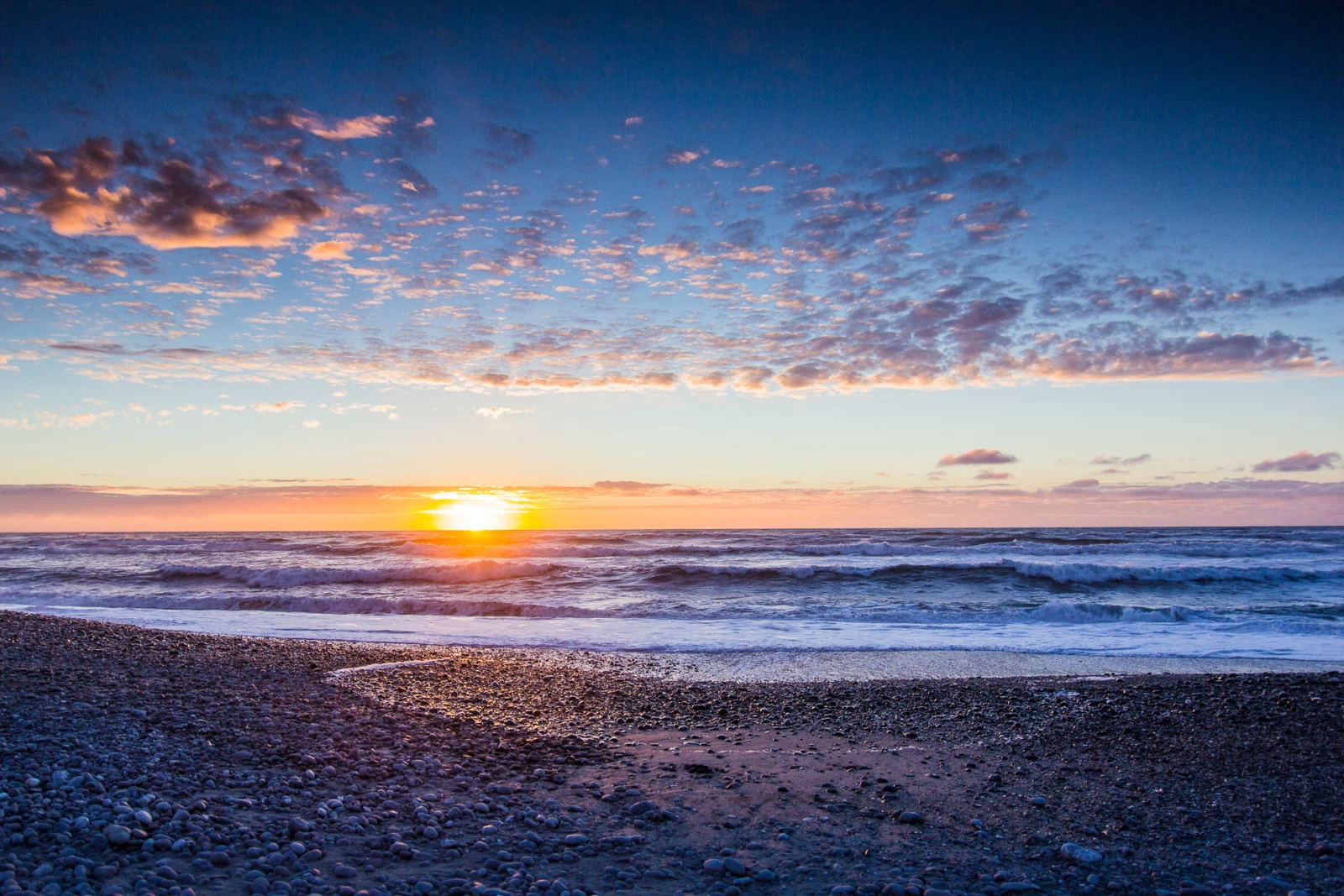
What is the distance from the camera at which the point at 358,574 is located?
31.5 meters

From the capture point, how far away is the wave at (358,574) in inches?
1192

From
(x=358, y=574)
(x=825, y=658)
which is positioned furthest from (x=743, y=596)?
(x=358, y=574)

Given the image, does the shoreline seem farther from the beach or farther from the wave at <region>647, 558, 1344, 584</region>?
the wave at <region>647, 558, 1344, 584</region>

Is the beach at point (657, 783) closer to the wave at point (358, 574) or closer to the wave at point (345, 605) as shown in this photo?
the wave at point (345, 605)

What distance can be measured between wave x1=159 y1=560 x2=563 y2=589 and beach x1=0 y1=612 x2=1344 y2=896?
2016cm

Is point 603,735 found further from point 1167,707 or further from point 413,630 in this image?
point 413,630

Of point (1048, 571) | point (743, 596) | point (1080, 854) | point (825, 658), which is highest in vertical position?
point (1080, 854)

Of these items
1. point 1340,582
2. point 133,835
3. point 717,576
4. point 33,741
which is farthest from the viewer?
point 717,576

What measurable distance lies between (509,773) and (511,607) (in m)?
16.0

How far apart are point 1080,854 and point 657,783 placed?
10.5 feet

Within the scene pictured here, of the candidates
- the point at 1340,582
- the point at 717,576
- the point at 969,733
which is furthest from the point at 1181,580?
the point at 969,733

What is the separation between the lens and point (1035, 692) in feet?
31.8

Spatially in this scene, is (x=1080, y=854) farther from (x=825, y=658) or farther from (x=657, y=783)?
(x=825, y=658)

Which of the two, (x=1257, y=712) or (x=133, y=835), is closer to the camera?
(x=133, y=835)
